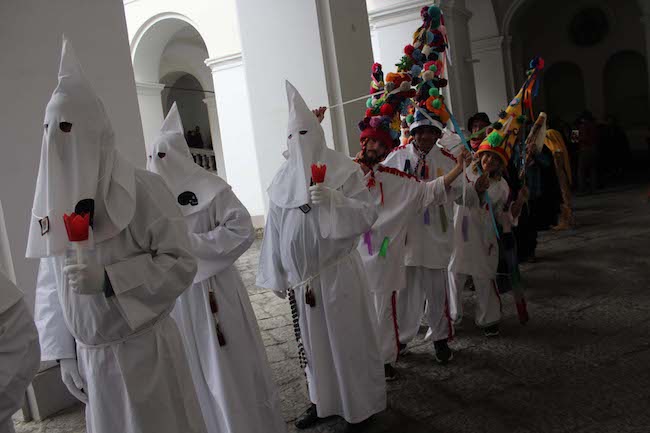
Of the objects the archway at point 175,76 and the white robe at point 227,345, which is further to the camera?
the archway at point 175,76

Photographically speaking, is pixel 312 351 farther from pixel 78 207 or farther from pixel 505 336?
pixel 505 336

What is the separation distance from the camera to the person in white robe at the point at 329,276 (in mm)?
3223

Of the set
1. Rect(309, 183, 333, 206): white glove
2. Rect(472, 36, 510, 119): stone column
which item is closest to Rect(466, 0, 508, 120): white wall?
Rect(472, 36, 510, 119): stone column

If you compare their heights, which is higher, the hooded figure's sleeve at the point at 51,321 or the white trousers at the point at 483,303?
the hooded figure's sleeve at the point at 51,321

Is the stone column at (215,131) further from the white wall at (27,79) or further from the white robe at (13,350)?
the white robe at (13,350)

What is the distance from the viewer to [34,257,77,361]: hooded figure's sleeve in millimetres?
2289

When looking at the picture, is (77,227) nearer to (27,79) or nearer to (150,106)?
(27,79)

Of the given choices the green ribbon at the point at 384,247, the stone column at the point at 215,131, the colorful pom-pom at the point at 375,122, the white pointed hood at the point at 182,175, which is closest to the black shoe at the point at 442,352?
the green ribbon at the point at 384,247

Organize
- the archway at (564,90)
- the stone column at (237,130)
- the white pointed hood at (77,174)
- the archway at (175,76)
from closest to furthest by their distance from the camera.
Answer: the white pointed hood at (77,174) < the stone column at (237,130) < the archway at (175,76) < the archway at (564,90)

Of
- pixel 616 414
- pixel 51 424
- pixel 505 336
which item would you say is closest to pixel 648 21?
pixel 505 336

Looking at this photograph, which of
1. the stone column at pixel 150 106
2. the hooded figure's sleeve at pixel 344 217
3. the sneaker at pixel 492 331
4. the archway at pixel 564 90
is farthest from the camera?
the archway at pixel 564 90

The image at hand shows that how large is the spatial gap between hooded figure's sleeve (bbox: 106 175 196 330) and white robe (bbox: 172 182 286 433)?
0.78 m

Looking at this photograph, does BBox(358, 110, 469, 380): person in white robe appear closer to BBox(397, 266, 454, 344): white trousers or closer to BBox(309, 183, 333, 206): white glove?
BBox(397, 266, 454, 344): white trousers

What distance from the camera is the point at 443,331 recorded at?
164 inches
